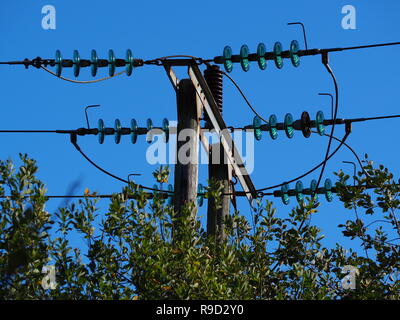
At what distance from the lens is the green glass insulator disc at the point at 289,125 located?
1033 cm

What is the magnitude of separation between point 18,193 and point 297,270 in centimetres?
250

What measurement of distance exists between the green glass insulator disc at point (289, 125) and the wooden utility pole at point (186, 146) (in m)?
1.22

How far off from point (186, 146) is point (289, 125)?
4.94ft

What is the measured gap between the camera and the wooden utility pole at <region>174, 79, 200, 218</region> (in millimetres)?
9266

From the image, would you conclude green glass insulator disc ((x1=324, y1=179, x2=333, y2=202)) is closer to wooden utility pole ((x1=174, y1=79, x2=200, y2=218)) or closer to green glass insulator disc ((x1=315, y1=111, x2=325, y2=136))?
green glass insulator disc ((x1=315, y1=111, x2=325, y2=136))

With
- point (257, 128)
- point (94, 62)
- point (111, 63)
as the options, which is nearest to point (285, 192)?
point (257, 128)

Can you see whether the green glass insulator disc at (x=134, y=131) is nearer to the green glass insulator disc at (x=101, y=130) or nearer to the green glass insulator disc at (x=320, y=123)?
the green glass insulator disc at (x=101, y=130)

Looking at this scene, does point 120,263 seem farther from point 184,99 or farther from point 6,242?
point 184,99

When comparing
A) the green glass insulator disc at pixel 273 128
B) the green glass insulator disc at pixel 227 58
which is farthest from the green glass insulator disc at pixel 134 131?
the green glass insulator disc at pixel 273 128

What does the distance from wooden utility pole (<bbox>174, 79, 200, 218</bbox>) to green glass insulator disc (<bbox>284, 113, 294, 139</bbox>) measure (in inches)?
48.0

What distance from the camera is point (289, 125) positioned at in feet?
33.9

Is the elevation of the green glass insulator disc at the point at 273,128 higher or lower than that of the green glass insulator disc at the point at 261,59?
lower

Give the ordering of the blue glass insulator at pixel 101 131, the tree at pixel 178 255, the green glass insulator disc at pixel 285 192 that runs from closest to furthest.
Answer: the tree at pixel 178 255, the blue glass insulator at pixel 101 131, the green glass insulator disc at pixel 285 192
